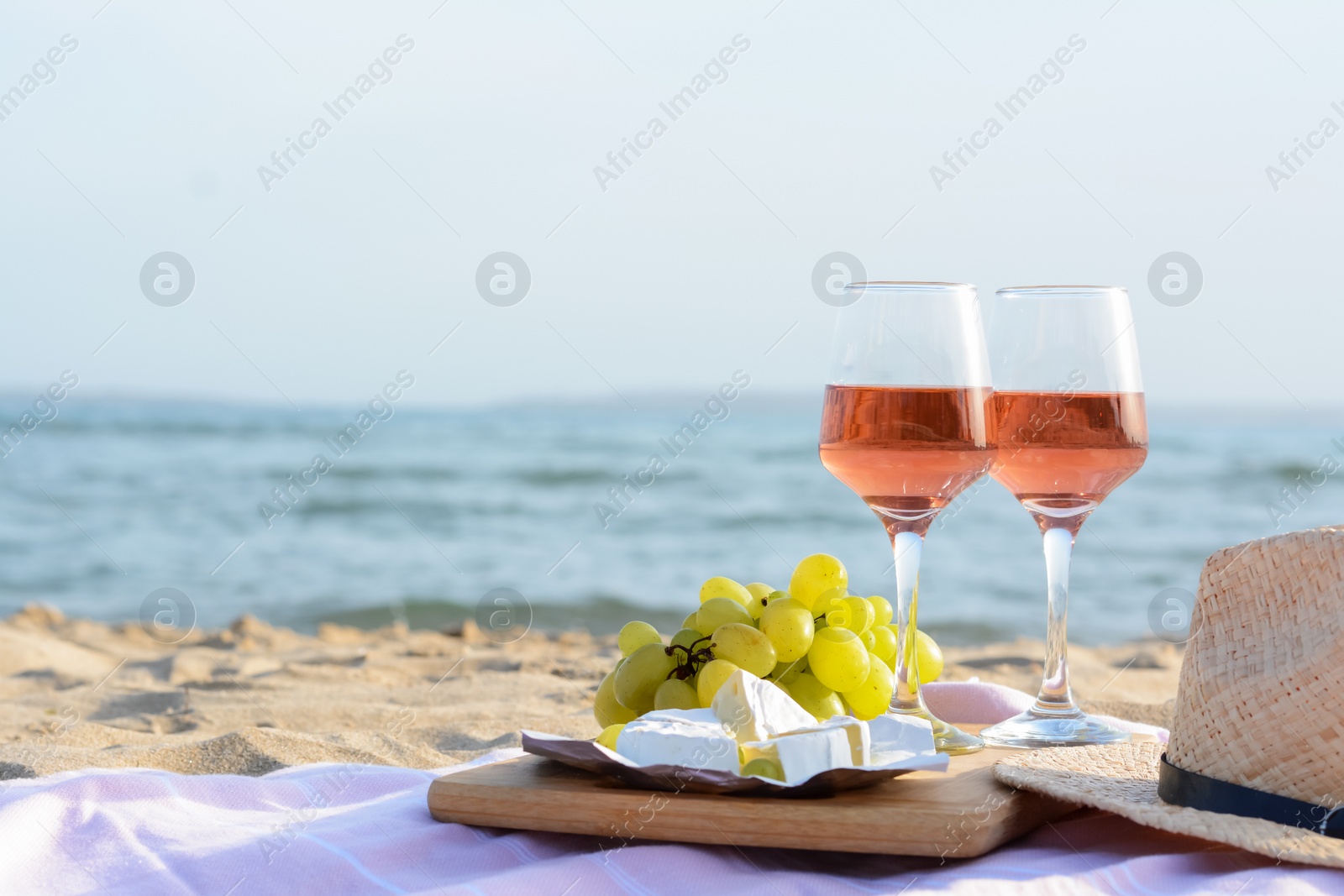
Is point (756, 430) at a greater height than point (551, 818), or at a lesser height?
greater

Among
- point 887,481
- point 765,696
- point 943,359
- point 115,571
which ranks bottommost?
point 115,571

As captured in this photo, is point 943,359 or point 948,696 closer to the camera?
point 943,359

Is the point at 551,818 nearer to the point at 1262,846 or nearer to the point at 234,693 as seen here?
the point at 1262,846

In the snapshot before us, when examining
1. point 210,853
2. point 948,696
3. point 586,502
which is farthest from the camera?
point 586,502

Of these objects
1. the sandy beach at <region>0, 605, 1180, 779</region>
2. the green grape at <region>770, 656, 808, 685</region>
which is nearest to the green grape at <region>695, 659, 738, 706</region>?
the green grape at <region>770, 656, 808, 685</region>

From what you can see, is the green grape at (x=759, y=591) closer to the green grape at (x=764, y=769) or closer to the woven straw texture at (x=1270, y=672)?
the green grape at (x=764, y=769)

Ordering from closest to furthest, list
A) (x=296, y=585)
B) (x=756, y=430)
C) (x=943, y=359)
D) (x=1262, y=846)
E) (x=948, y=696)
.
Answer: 1. (x=1262, y=846)
2. (x=943, y=359)
3. (x=948, y=696)
4. (x=296, y=585)
5. (x=756, y=430)

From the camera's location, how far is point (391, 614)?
784cm

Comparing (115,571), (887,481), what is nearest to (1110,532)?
(115,571)

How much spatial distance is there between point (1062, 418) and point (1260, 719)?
0.62 m

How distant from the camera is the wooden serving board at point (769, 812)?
1350 millimetres

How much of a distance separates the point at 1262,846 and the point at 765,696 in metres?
0.58

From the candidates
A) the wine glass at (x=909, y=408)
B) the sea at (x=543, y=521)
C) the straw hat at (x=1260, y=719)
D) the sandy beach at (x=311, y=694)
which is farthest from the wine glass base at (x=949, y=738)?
the sea at (x=543, y=521)

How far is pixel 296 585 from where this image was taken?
9.11 m
